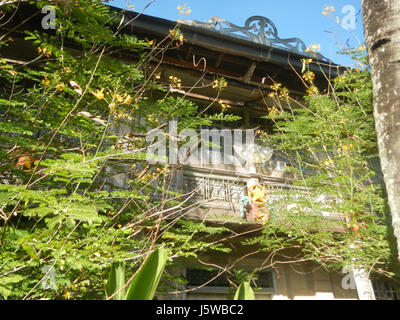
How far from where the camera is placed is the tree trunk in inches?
54.4

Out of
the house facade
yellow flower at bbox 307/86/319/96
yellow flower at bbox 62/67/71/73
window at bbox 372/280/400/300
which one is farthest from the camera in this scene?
window at bbox 372/280/400/300

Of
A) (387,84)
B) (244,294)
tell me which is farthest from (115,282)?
(387,84)

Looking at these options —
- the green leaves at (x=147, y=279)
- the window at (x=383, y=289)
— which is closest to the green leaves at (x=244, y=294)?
the green leaves at (x=147, y=279)

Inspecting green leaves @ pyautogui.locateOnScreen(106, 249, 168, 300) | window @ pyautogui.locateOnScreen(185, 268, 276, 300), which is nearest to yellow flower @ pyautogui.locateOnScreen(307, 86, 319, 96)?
window @ pyautogui.locateOnScreen(185, 268, 276, 300)

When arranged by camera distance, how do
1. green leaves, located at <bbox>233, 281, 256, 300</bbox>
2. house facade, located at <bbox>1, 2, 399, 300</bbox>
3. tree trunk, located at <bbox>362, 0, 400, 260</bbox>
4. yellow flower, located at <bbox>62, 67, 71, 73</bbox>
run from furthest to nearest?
house facade, located at <bbox>1, 2, 399, 300</bbox>, yellow flower, located at <bbox>62, 67, 71, 73</bbox>, tree trunk, located at <bbox>362, 0, 400, 260</bbox>, green leaves, located at <bbox>233, 281, 256, 300</bbox>

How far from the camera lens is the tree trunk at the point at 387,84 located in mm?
1383

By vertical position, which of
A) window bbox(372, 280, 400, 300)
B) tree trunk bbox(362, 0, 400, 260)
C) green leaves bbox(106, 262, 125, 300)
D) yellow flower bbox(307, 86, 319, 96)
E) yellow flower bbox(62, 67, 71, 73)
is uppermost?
yellow flower bbox(307, 86, 319, 96)

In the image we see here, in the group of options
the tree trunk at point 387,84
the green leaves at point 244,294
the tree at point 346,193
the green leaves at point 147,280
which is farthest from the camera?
the tree at point 346,193

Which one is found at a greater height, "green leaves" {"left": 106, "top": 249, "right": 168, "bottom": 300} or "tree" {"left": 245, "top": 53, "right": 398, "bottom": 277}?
"tree" {"left": 245, "top": 53, "right": 398, "bottom": 277}

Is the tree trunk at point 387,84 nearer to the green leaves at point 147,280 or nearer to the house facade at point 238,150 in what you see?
the green leaves at point 147,280

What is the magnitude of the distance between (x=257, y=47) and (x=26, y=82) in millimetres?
5232

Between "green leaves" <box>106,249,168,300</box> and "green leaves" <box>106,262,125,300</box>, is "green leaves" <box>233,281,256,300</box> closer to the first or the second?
"green leaves" <box>106,249,168,300</box>
